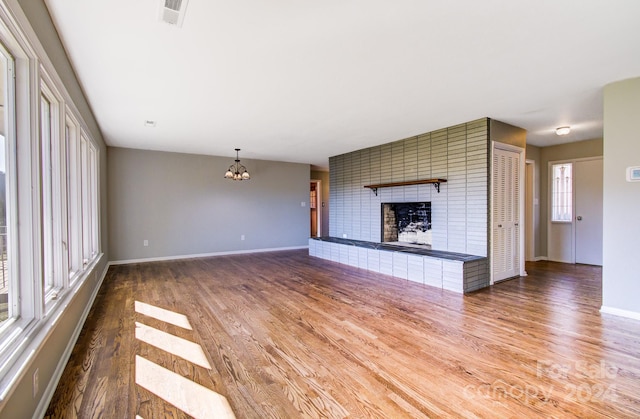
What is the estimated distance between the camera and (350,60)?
8.39ft

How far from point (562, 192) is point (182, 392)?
288 inches

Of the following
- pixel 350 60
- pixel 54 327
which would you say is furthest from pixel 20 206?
pixel 350 60

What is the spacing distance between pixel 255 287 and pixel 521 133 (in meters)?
4.82

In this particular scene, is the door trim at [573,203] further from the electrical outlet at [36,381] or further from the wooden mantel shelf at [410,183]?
the electrical outlet at [36,381]

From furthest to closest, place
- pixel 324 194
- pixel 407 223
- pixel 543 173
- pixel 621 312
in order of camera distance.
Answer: pixel 324 194 < pixel 543 173 < pixel 407 223 < pixel 621 312

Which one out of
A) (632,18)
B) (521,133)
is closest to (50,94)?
(632,18)

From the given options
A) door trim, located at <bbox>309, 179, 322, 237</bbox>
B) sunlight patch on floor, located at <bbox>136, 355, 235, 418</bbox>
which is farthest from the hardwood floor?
door trim, located at <bbox>309, 179, 322, 237</bbox>

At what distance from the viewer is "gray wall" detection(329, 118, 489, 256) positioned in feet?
14.2

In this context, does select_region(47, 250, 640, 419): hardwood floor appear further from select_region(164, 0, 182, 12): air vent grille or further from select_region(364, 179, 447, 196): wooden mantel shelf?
select_region(164, 0, 182, 12): air vent grille

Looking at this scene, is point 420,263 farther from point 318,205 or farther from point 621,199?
point 318,205

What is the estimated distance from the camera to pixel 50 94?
7.61ft

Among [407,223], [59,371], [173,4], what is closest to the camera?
[173,4]

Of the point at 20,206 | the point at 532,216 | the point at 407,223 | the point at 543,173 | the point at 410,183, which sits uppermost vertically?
the point at 543,173

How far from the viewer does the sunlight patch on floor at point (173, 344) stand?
7.46 ft
